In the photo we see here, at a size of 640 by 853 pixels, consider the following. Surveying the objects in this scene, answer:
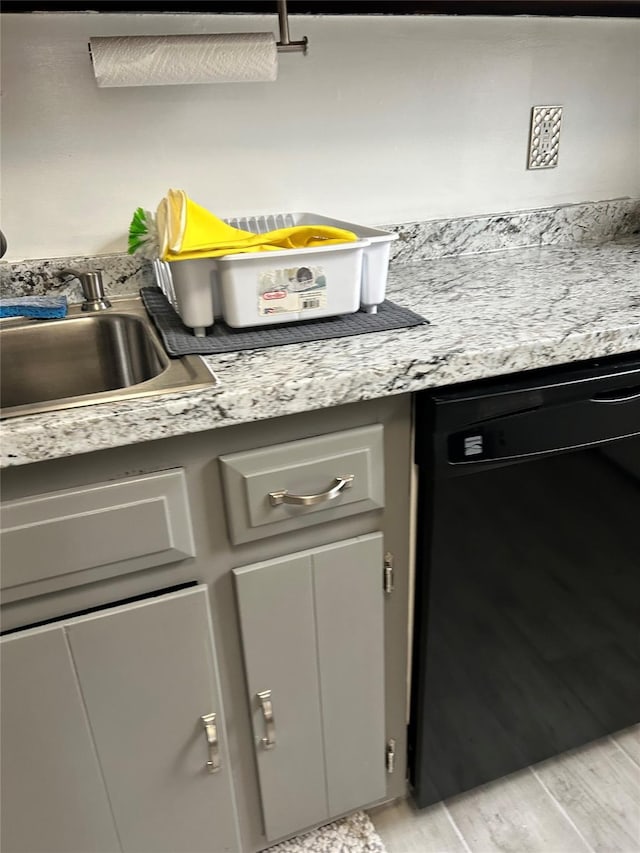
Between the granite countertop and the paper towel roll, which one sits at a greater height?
the paper towel roll

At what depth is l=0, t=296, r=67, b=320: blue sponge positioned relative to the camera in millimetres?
1102

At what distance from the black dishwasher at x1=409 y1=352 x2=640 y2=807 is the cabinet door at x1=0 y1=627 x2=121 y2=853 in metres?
0.52

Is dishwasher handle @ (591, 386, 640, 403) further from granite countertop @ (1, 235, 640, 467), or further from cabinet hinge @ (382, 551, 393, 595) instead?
cabinet hinge @ (382, 551, 393, 595)

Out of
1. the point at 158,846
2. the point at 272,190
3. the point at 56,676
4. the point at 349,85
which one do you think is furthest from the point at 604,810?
the point at 349,85

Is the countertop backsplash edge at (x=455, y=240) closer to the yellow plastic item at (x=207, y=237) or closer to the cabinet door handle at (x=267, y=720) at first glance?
the yellow plastic item at (x=207, y=237)

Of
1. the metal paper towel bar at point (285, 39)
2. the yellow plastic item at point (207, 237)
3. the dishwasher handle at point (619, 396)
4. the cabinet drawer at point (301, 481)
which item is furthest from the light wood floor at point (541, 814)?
the metal paper towel bar at point (285, 39)

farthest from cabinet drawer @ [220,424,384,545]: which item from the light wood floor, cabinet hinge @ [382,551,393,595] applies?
the light wood floor

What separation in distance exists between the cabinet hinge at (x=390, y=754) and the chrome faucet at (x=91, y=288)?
935mm

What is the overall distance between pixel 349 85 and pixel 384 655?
1084mm

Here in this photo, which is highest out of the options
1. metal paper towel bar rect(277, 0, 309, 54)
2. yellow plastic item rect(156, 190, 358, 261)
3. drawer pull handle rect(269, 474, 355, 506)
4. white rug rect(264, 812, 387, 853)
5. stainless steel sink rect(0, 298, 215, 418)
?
metal paper towel bar rect(277, 0, 309, 54)

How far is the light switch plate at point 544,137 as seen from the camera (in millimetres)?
1471

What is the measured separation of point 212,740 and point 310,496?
1.33 ft

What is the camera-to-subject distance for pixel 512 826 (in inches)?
48.3

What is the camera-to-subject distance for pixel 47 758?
879mm
